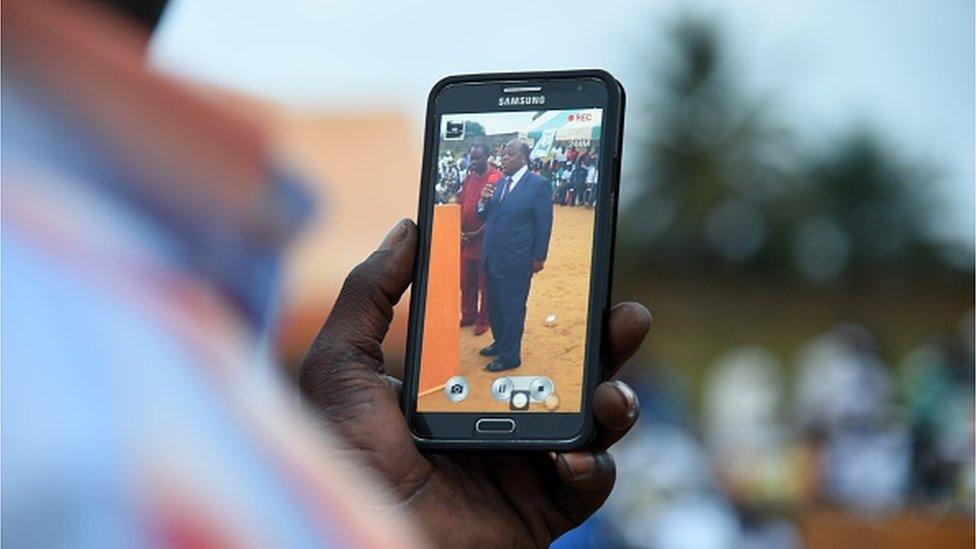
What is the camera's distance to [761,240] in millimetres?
23281

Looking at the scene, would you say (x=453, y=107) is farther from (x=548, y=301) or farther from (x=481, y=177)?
(x=548, y=301)

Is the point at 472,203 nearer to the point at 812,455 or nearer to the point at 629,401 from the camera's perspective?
the point at 629,401

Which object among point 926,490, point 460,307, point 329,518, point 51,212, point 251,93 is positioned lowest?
point 926,490

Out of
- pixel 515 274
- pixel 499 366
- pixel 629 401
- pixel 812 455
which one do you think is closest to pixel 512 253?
pixel 515 274

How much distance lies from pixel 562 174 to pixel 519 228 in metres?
0.08

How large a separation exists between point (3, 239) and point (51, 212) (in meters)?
0.07

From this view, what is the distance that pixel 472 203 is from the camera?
1.90 meters

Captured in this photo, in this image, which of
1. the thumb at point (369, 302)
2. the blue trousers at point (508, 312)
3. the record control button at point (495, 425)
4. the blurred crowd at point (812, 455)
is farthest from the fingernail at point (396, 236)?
the blurred crowd at point (812, 455)

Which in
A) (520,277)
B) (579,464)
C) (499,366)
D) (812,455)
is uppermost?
(520,277)

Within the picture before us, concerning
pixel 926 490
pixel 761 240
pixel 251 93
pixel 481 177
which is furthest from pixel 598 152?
pixel 761 240

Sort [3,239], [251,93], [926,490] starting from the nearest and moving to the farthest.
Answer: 1. [3,239]
2. [251,93]
3. [926,490]

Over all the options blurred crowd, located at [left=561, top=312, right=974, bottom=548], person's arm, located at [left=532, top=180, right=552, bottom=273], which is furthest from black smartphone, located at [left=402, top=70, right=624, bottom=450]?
blurred crowd, located at [left=561, top=312, right=974, bottom=548]

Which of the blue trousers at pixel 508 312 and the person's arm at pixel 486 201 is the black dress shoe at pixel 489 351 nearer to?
the blue trousers at pixel 508 312

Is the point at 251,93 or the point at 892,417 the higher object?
the point at 251,93
